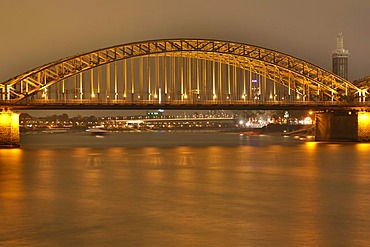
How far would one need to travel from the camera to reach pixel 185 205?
32.3 meters

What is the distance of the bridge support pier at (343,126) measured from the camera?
328 feet

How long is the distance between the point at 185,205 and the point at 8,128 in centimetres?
5691

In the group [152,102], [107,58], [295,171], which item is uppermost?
[107,58]

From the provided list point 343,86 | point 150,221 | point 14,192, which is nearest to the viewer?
point 150,221

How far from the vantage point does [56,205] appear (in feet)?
106

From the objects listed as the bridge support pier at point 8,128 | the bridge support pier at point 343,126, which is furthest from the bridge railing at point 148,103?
the bridge support pier at point 343,126

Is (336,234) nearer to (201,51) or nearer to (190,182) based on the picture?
(190,182)

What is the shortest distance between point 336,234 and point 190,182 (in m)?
18.6

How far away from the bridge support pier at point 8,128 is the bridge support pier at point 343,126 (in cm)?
4528

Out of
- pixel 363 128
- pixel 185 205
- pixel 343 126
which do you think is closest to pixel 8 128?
pixel 343 126

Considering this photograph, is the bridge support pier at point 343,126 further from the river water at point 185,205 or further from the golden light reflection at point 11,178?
the golden light reflection at point 11,178

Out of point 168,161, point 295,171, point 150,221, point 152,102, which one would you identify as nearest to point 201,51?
point 152,102

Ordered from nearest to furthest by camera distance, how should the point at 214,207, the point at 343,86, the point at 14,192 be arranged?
the point at 214,207 < the point at 14,192 < the point at 343,86

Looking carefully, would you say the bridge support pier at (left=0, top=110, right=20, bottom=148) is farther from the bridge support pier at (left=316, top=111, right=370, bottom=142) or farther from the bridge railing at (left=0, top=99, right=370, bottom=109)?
the bridge support pier at (left=316, top=111, right=370, bottom=142)
